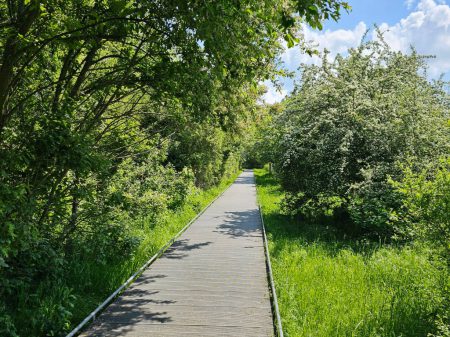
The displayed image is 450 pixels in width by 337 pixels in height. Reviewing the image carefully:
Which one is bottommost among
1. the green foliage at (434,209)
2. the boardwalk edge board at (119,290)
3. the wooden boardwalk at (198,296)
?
the wooden boardwalk at (198,296)

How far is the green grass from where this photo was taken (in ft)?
18.5

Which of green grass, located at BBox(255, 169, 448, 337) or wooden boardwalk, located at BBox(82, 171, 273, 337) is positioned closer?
wooden boardwalk, located at BBox(82, 171, 273, 337)

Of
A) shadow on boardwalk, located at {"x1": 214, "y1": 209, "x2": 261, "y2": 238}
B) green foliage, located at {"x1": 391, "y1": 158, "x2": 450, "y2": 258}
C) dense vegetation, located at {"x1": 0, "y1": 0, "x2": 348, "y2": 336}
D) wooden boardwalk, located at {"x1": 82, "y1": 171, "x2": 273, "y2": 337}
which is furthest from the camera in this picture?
shadow on boardwalk, located at {"x1": 214, "y1": 209, "x2": 261, "y2": 238}

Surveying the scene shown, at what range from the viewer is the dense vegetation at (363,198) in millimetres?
A: 5746

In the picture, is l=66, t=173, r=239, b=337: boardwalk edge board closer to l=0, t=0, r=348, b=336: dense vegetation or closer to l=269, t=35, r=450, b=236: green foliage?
l=0, t=0, r=348, b=336: dense vegetation

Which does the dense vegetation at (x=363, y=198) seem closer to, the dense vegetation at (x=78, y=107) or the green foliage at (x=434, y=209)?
the green foliage at (x=434, y=209)

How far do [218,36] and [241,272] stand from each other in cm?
487

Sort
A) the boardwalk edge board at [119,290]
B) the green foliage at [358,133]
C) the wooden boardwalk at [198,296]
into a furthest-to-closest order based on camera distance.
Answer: the green foliage at [358,133] < the wooden boardwalk at [198,296] < the boardwalk edge board at [119,290]

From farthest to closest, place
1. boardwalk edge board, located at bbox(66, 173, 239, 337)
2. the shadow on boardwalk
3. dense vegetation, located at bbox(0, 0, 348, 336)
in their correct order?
the shadow on boardwalk < boardwalk edge board, located at bbox(66, 173, 239, 337) < dense vegetation, located at bbox(0, 0, 348, 336)

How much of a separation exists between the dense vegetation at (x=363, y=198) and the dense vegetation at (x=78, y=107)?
129 inches

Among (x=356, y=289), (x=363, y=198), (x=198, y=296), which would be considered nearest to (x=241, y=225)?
(x=363, y=198)

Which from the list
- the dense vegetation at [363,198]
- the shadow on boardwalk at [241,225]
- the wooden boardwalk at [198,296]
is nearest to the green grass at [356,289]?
the dense vegetation at [363,198]

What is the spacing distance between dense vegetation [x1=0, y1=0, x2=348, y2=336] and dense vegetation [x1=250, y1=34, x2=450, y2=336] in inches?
129

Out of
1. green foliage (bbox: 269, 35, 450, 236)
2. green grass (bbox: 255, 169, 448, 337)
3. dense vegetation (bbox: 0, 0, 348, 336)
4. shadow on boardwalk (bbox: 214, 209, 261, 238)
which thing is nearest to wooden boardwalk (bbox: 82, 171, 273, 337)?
green grass (bbox: 255, 169, 448, 337)
